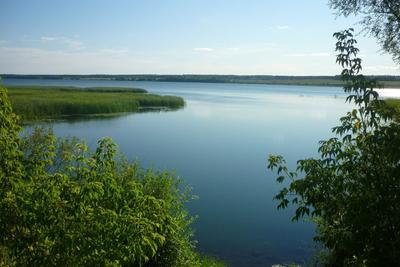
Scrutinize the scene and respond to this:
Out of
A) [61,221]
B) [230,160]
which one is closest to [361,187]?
[61,221]

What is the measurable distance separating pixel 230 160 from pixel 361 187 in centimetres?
2274

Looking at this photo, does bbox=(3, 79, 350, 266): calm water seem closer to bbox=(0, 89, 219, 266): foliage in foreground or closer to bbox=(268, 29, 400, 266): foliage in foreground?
bbox=(268, 29, 400, 266): foliage in foreground

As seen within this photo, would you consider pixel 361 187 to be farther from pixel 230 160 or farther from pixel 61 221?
pixel 230 160

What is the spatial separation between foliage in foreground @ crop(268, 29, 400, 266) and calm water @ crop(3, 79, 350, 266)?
8.45 m

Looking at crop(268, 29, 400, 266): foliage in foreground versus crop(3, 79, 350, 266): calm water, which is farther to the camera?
crop(3, 79, 350, 266): calm water

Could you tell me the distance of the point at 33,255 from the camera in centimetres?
449

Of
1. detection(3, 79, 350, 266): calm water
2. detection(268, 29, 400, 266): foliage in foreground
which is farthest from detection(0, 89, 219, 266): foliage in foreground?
detection(3, 79, 350, 266): calm water

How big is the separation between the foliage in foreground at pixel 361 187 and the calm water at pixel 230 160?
845cm

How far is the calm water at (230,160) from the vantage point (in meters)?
14.5

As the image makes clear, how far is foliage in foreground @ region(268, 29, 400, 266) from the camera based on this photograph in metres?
4.33

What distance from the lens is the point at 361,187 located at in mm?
4570

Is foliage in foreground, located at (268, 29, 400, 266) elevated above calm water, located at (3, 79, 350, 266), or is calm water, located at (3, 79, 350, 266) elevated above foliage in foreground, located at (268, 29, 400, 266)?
foliage in foreground, located at (268, 29, 400, 266)

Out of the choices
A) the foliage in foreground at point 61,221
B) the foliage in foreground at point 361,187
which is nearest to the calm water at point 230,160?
the foliage in foreground at point 361,187

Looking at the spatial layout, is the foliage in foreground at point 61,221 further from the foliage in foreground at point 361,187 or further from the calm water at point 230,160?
the calm water at point 230,160
